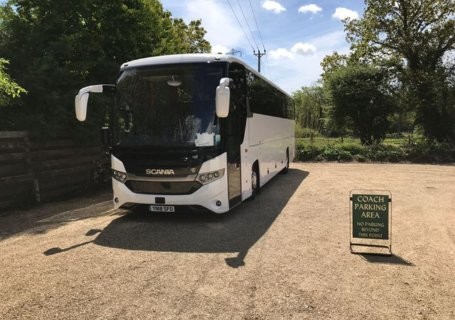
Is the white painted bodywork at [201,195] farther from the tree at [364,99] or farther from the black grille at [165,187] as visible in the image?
the tree at [364,99]

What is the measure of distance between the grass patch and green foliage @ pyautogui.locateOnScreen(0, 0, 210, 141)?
11372mm

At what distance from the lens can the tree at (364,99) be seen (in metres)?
27.6

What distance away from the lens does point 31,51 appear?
11875 mm

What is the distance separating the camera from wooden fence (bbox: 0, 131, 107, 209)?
35.5 ft

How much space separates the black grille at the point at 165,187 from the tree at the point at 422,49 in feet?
71.5

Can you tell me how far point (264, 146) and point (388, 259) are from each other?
6469 millimetres

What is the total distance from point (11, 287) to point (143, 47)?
12.6 metres

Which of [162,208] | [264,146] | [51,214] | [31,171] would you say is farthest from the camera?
[264,146]

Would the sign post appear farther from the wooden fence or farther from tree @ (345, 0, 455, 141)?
tree @ (345, 0, 455, 141)

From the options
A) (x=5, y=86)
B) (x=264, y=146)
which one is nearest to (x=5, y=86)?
(x=5, y=86)

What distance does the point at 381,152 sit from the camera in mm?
23484

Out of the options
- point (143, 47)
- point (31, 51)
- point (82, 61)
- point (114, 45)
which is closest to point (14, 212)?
point (31, 51)

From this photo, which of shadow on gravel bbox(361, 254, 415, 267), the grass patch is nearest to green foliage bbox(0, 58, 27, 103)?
shadow on gravel bbox(361, 254, 415, 267)

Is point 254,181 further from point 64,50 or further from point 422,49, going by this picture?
point 422,49
